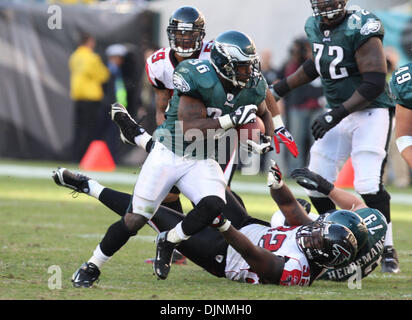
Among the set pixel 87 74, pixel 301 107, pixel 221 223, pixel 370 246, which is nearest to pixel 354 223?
pixel 370 246

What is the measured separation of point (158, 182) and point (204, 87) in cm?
58

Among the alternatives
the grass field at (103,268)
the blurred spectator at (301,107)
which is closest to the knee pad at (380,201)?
the grass field at (103,268)

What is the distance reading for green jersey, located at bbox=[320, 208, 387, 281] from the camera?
4859mm

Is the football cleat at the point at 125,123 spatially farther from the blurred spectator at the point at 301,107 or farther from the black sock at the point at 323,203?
the blurred spectator at the point at 301,107

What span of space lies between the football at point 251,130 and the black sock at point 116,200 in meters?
0.81

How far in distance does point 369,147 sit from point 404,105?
53 cm

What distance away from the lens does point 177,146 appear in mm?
4730

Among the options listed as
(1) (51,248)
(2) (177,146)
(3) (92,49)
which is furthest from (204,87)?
(3) (92,49)

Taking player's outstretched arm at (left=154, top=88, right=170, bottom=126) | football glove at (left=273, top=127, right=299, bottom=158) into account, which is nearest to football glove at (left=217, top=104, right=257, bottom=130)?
football glove at (left=273, top=127, right=299, bottom=158)

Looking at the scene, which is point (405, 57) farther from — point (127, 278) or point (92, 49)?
point (127, 278)

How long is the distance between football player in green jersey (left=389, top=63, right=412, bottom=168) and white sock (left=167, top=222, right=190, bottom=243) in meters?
1.57

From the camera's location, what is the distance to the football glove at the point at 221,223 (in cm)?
455

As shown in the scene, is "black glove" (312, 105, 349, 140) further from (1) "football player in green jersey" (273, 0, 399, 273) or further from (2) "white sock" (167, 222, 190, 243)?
(2) "white sock" (167, 222, 190, 243)
